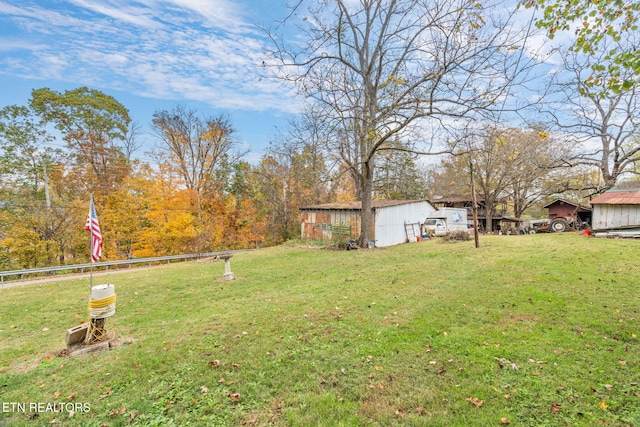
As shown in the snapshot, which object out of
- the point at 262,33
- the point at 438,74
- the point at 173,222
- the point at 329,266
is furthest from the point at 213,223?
the point at 438,74

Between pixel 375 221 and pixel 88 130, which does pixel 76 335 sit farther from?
pixel 88 130

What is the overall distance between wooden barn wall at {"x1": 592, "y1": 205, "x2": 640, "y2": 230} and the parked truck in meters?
8.43

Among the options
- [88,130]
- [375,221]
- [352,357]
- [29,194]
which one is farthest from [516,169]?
[29,194]

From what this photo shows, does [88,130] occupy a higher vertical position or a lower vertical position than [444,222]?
higher

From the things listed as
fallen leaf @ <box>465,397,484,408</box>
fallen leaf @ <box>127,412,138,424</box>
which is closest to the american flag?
fallen leaf @ <box>127,412,138,424</box>

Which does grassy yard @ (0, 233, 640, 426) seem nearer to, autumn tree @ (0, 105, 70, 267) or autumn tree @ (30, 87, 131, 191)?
autumn tree @ (0, 105, 70, 267)

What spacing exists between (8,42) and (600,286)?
22.8 meters

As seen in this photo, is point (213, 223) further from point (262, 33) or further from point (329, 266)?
point (262, 33)

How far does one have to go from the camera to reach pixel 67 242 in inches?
691

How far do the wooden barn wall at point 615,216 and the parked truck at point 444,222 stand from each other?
8.43m
